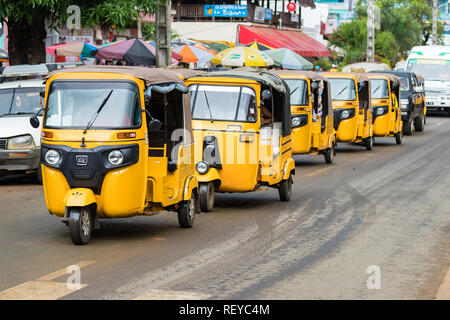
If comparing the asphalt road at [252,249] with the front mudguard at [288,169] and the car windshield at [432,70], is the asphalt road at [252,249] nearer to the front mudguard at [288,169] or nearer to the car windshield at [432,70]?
the front mudguard at [288,169]

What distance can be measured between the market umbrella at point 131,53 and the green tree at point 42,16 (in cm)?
352

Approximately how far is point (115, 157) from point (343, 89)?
1500 centimetres

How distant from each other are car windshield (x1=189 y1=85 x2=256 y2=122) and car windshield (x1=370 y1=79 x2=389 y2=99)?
46.9 feet

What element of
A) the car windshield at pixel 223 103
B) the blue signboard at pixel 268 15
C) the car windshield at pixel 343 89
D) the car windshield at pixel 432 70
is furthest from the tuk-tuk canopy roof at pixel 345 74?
the blue signboard at pixel 268 15

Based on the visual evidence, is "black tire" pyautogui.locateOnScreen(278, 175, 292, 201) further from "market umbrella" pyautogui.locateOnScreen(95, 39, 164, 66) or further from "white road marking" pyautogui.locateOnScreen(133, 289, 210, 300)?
"market umbrella" pyautogui.locateOnScreen(95, 39, 164, 66)

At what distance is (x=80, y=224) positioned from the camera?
10.4 meters

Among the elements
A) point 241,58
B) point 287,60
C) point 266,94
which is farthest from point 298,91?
point 287,60

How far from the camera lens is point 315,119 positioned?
20922 millimetres

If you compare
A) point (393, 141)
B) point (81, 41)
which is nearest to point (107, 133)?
point (393, 141)

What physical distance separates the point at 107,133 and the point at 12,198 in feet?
17.1

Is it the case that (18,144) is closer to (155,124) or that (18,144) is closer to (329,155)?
(155,124)

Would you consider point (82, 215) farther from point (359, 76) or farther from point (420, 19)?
point (420, 19)

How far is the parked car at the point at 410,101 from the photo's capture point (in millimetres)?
32375

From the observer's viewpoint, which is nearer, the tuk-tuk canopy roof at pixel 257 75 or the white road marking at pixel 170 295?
the white road marking at pixel 170 295
